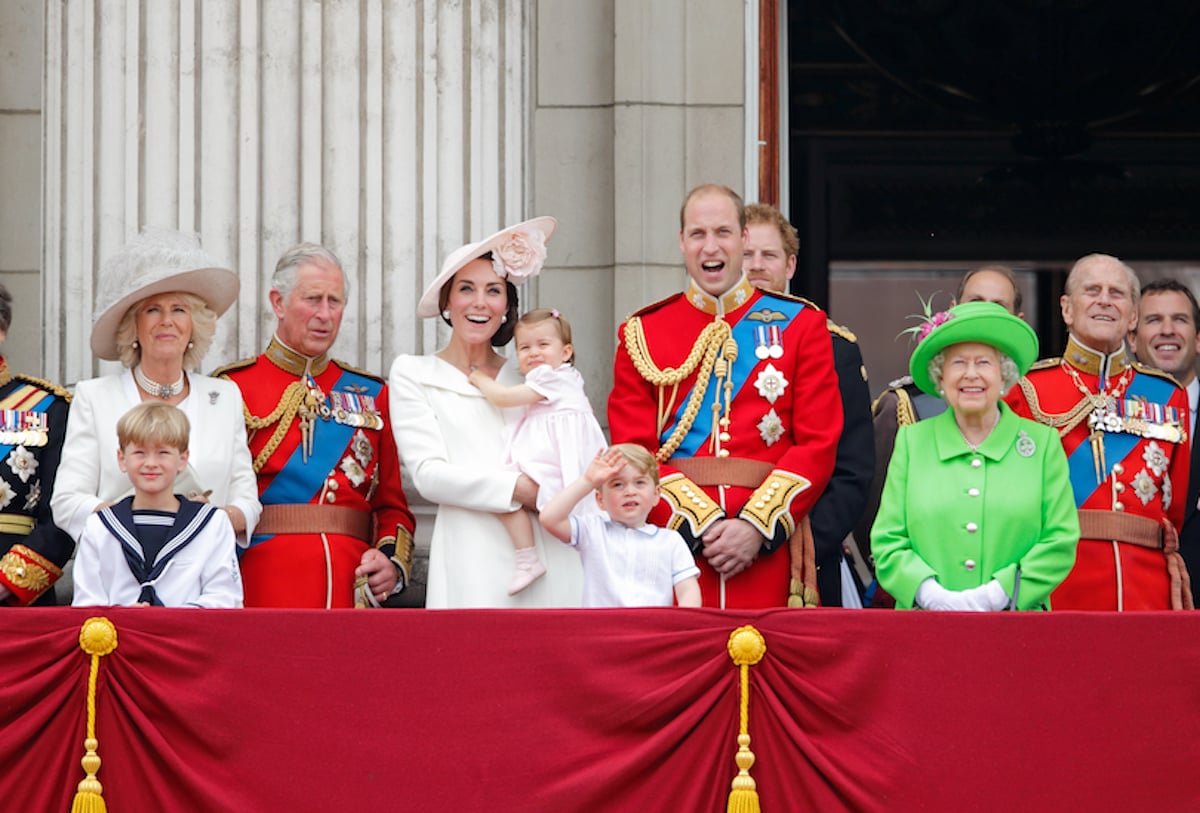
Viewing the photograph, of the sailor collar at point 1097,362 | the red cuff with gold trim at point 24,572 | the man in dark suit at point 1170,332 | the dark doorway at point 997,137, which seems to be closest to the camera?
the red cuff with gold trim at point 24,572

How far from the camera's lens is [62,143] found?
25.6ft

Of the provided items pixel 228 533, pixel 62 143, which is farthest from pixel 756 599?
pixel 62 143

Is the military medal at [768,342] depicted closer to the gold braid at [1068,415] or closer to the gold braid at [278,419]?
the gold braid at [1068,415]

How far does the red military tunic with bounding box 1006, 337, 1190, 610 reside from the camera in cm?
627

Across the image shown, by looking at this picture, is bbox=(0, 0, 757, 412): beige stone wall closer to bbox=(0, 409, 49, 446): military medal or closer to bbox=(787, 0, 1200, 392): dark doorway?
bbox=(0, 409, 49, 446): military medal

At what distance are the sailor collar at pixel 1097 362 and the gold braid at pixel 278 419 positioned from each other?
227 centimetres

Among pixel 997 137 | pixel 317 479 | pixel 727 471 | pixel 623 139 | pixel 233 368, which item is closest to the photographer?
pixel 727 471

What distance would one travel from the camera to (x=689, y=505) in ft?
19.6

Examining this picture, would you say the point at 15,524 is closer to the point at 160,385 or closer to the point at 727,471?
the point at 160,385

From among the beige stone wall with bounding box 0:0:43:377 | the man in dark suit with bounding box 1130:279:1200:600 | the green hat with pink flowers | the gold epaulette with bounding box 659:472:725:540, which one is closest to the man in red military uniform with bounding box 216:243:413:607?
the gold epaulette with bounding box 659:472:725:540

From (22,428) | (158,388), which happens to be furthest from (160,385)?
(22,428)

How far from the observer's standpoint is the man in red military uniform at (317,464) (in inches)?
248

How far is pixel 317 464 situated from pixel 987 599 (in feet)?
6.49

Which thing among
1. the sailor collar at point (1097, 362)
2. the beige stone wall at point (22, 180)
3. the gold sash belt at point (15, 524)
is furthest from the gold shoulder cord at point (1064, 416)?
the beige stone wall at point (22, 180)
